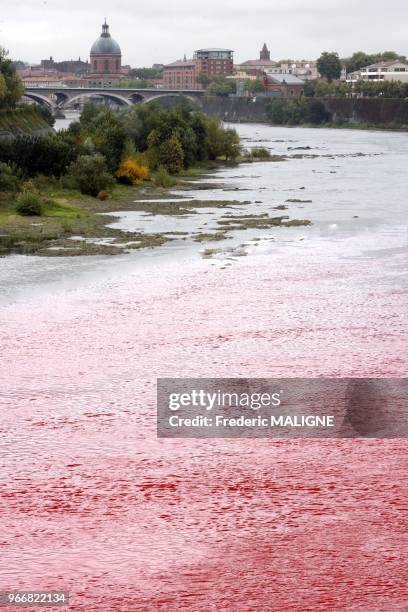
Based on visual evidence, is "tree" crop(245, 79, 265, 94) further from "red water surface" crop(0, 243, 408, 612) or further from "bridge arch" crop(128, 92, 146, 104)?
"red water surface" crop(0, 243, 408, 612)

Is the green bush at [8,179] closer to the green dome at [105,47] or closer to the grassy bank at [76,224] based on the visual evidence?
the grassy bank at [76,224]

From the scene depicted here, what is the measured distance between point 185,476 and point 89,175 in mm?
23909

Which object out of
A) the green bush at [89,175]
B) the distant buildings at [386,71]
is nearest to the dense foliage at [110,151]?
the green bush at [89,175]

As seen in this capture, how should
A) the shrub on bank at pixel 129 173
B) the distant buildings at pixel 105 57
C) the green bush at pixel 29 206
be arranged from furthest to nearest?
the distant buildings at pixel 105 57 < the shrub on bank at pixel 129 173 < the green bush at pixel 29 206

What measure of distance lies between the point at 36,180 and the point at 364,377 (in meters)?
21.0

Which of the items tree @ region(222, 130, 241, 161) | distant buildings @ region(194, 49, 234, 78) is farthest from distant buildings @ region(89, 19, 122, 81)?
tree @ region(222, 130, 241, 161)

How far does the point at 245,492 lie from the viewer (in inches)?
381

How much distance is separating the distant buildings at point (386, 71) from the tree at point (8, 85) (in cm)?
8954

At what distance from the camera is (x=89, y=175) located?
3319 cm

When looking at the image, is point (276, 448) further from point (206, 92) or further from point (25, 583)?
point (206, 92)

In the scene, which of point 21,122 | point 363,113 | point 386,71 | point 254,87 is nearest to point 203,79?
point 254,87

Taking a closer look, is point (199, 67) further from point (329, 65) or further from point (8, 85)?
point (8, 85)

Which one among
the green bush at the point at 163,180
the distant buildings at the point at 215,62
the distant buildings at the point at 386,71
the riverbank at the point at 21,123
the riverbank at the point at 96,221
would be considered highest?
the distant buildings at the point at 215,62

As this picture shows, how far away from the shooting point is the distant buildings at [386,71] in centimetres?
13688
